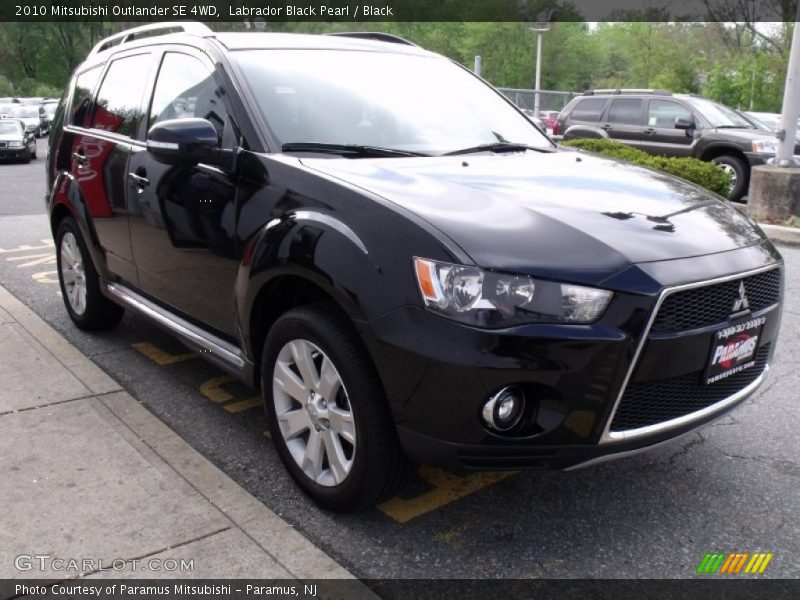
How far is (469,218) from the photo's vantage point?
259cm

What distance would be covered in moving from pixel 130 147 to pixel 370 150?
5.22 ft

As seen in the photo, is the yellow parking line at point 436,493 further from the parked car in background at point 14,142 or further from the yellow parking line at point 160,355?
the parked car in background at point 14,142

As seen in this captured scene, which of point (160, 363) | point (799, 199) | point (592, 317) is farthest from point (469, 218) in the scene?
point (799, 199)

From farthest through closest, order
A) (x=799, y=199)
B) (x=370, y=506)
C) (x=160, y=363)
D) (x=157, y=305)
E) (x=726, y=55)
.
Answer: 1. (x=726, y=55)
2. (x=799, y=199)
3. (x=160, y=363)
4. (x=157, y=305)
5. (x=370, y=506)

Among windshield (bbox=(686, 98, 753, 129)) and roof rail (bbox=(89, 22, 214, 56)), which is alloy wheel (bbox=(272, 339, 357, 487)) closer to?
roof rail (bbox=(89, 22, 214, 56))

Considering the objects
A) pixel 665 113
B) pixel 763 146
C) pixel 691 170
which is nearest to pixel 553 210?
pixel 691 170

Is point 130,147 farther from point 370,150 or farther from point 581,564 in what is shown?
point 581,564

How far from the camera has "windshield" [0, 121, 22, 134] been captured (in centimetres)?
2353

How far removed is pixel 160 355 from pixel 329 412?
2.36 m

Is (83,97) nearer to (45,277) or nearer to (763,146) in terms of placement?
(45,277)

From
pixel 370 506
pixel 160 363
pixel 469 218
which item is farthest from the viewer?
pixel 160 363

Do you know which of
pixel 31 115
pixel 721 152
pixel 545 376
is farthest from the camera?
pixel 31 115

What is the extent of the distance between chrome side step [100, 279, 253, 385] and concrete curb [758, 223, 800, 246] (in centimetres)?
728

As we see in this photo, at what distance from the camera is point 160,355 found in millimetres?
4805
